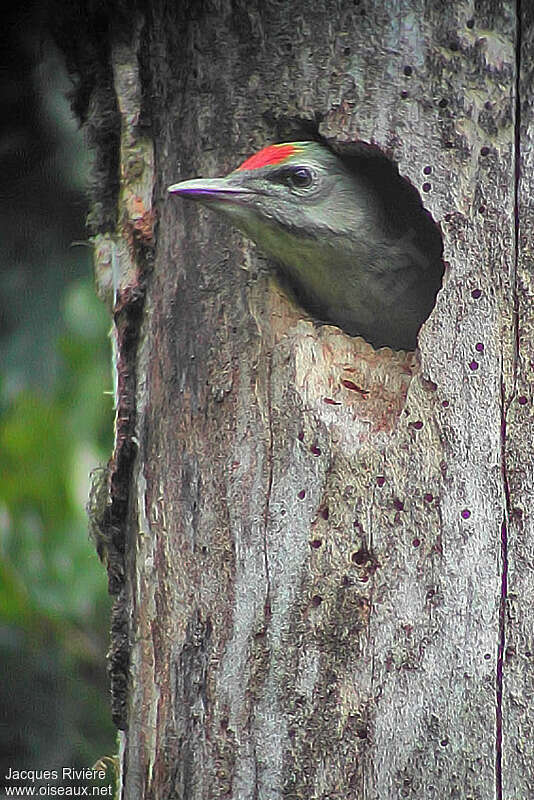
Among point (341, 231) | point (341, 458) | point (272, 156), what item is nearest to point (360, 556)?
point (341, 458)

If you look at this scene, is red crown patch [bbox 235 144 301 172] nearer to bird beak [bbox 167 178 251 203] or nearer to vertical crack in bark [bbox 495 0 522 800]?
bird beak [bbox 167 178 251 203]

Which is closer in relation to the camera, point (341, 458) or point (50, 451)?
point (341, 458)

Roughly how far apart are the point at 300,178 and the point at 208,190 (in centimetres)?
23

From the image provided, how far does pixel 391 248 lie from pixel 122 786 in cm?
146

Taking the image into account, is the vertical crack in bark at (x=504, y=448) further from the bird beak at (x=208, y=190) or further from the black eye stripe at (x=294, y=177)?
the bird beak at (x=208, y=190)

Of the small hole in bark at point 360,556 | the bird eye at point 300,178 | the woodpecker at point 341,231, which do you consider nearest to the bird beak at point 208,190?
the woodpecker at point 341,231

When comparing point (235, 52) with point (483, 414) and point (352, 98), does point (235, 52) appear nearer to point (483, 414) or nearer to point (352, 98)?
point (352, 98)

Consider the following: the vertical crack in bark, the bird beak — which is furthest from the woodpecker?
the vertical crack in bark

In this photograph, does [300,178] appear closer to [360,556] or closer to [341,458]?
[341,458]

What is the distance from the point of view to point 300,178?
2916 mm

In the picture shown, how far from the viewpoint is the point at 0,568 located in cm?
438

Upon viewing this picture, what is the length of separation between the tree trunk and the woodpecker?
0.09m

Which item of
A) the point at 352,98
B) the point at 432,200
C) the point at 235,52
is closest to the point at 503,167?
the point at 432,200

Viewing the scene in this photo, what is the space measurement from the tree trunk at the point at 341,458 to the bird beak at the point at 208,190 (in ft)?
0.59
